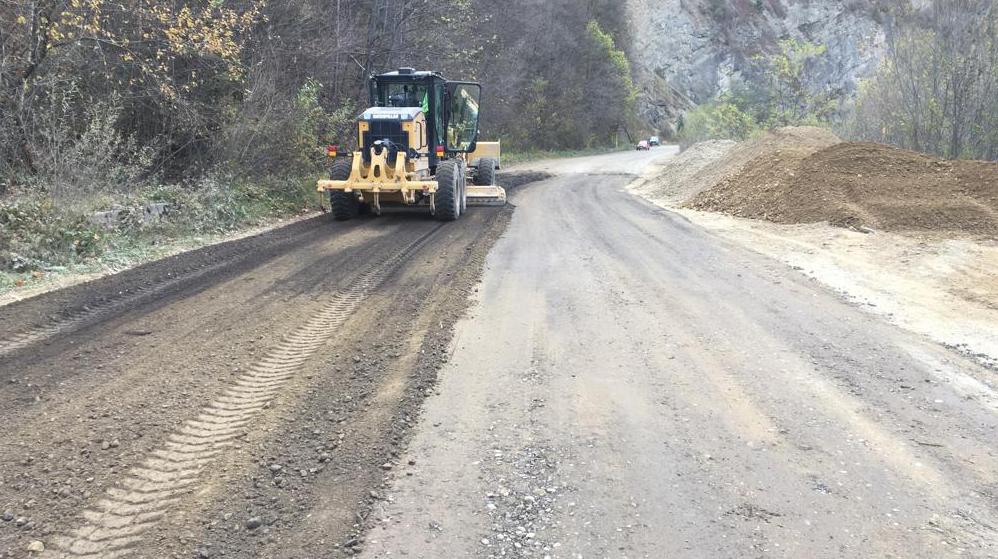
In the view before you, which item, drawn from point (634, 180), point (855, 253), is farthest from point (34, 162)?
point (634, 180)

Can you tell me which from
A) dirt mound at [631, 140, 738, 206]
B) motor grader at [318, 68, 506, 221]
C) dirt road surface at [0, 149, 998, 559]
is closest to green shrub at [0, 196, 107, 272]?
dirt road surface at [0, 149, 998, 559]

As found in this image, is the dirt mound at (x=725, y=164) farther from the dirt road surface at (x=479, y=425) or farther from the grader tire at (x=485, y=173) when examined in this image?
the dirt road surface at (x=479, y=425)

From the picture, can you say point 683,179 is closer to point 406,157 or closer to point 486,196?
point 486,196

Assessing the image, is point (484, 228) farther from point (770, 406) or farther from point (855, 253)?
point (770, 406)

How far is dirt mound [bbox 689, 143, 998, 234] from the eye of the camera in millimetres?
11094

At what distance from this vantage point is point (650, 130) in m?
66.1

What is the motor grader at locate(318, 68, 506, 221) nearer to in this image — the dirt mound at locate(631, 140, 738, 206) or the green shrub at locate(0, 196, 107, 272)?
the green shrub at locate(0, 196, 107, 272)

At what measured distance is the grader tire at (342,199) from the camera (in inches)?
477

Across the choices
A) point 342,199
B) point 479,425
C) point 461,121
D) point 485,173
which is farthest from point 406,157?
point 479,425

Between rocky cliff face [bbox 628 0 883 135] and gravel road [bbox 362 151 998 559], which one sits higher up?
rocky cliff face [bbox 628 0 883 135]

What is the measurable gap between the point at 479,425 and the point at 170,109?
36.0 feet

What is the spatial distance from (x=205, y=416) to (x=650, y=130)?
6674cm

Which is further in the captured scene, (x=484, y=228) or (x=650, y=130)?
(x=650, y=130)

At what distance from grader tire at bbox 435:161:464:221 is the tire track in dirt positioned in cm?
731
